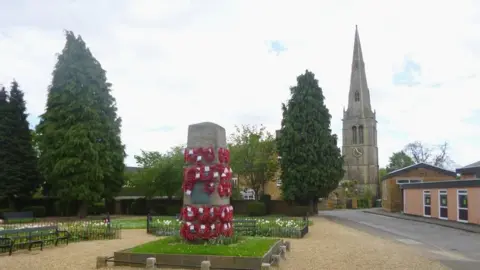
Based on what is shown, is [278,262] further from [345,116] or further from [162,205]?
[345,116]

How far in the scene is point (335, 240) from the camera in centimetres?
1930

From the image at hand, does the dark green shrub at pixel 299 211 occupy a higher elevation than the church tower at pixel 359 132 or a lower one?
lower

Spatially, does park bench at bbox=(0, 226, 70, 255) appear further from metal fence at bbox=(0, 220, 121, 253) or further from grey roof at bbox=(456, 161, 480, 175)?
grey roof at bbox=(456, 161, 480, 175)

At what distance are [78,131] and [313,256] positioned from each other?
25719 millimetres

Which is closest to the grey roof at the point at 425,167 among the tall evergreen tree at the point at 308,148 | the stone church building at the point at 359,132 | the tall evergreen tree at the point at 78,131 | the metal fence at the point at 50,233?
the tall evergreen tree at the point at 308,148

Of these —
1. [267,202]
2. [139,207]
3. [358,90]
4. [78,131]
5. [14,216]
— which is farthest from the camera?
[358,90]

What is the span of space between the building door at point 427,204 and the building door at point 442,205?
2.14m

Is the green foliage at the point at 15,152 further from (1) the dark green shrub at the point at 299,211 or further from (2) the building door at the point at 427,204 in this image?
(2) the building door at the point at 427,204

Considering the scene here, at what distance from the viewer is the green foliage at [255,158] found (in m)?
42.6

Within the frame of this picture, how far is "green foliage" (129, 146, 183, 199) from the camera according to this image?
133 ft

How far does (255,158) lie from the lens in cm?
4234

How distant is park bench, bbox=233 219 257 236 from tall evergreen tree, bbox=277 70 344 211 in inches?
704

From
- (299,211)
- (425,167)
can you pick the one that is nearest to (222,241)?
(299,211)

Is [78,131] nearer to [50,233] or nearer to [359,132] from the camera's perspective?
[50,233]
